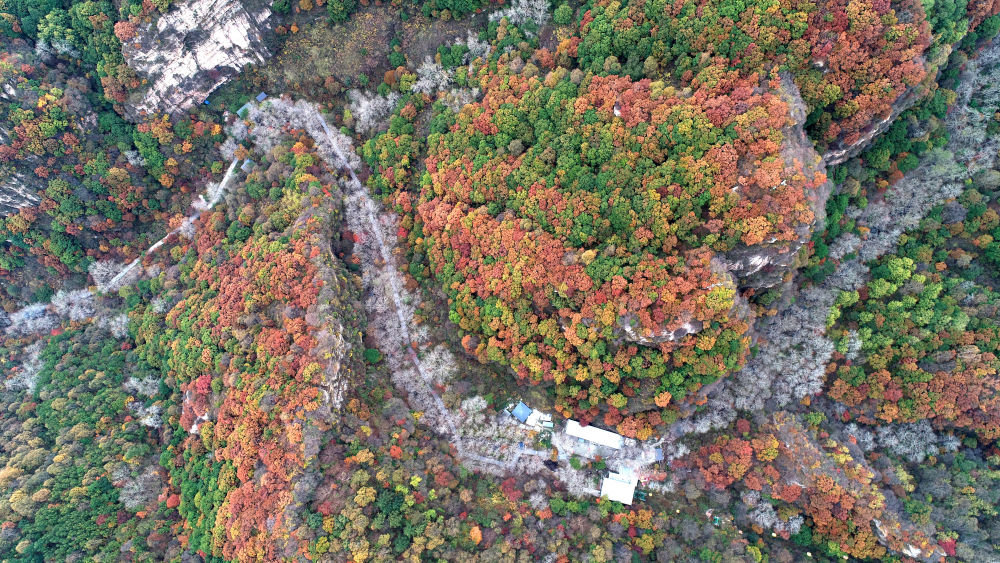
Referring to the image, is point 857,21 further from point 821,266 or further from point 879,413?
point 879,413

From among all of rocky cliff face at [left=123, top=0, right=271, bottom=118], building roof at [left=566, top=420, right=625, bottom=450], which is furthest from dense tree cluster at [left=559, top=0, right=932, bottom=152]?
rocky cliff face at [left=123, top=0, right=271, bottom=118]

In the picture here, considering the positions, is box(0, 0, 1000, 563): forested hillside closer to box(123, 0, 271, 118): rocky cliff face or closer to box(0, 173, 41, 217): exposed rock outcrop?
box(0, 173, 41, 217): exposed rock outcrop

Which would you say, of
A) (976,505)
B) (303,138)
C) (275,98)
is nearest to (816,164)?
(976,505)

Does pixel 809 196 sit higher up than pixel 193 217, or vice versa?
pixel 193 217

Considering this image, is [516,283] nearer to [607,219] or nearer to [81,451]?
[607,219]

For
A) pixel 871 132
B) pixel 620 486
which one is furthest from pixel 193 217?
pixel 871 132

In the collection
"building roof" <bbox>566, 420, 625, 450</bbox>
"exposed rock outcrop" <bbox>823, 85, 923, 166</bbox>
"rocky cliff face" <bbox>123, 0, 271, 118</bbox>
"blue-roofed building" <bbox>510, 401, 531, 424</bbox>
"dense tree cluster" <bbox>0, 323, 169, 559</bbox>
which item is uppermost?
"rocky cliff face" <bbox>123, 0, 271, 118</bbox>
